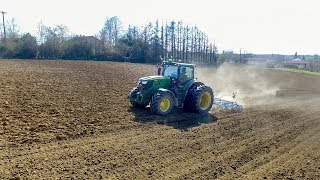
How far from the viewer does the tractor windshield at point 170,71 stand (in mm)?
11938

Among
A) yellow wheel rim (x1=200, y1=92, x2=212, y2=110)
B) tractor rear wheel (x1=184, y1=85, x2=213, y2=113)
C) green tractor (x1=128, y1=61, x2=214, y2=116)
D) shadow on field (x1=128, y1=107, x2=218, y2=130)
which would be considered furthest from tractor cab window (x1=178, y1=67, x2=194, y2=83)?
shadow on field (x1=128, y1=107, x2=218, y2=130)

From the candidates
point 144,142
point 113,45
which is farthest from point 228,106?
point 113,45

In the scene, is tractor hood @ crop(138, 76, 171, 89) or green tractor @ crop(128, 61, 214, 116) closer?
green tractor @ crop(128, 61, 214, 116)

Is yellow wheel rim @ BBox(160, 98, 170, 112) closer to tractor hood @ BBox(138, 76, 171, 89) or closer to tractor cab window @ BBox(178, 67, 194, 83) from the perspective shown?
tractor hood @ BBox(138, 76, 171, 89)

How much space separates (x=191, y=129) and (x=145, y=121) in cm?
161

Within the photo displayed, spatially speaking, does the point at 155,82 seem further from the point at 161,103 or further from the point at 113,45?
the point at 113,45

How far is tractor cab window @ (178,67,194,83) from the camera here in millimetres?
11867

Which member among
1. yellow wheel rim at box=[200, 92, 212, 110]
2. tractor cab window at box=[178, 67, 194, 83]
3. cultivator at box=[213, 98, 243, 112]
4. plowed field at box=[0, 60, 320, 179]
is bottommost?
plowed field at box=[0, 60, 320, 179]

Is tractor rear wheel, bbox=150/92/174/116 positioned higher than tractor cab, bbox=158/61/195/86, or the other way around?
tractor cab, bbox=158/61/195/86

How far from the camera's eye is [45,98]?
12.8 m

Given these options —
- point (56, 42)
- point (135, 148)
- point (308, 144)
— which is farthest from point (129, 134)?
point (56, 42)

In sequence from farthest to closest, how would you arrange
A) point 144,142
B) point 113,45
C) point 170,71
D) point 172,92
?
point 113,45 → point 170,71 → point 172,92 → point 144,142

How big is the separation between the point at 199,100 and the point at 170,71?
1.67m

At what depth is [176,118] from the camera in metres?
10.9
